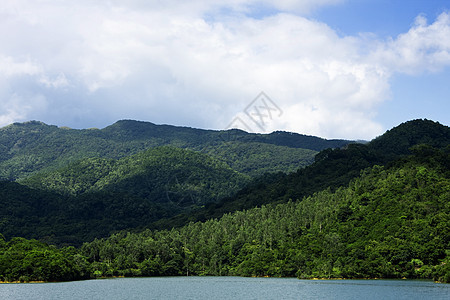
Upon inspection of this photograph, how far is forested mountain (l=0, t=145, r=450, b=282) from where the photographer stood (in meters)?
109

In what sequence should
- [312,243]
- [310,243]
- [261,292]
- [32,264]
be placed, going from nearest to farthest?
[261,292] < [32,264] < [312,243] < [310,243]

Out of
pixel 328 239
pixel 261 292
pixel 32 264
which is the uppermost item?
pixel 328 239

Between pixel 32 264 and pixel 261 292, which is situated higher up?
pixel 32 264

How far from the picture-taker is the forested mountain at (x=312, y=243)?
109 meters

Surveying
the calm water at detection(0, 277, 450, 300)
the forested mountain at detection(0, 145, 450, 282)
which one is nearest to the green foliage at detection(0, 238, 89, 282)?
the forested mountain at detection(0, 145, 450, 282)

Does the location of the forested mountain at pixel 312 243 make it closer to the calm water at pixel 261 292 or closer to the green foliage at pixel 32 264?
the green foliage at pixel 32 264

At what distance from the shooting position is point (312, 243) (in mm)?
132125

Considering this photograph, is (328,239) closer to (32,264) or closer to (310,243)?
(310,243)

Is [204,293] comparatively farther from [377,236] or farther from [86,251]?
[86,251]

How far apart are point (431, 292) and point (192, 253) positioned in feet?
319

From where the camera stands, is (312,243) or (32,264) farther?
(312,243)

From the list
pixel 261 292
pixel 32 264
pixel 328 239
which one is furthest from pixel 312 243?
pixel 32 264

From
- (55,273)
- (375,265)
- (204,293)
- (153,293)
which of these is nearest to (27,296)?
(153,293)

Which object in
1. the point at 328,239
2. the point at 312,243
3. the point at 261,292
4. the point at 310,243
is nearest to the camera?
the point at 261,292
